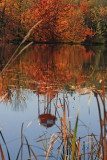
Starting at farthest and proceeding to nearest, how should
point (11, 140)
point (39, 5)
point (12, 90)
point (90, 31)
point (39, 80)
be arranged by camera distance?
point (90, 31) → point (39, 5) → point (39, 80) → point (12, 90) → point (11, 140)

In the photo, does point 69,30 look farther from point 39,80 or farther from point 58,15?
point 39,80

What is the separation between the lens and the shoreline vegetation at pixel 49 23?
26562mm

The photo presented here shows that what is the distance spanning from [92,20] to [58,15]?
17.9 feet

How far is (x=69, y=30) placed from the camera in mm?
29938

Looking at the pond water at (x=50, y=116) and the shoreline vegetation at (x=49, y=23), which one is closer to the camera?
the pond water at (x=50, y=116)

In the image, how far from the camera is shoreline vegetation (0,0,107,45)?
87.1 ft

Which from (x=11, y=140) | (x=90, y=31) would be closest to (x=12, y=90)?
(x=11, y=140)

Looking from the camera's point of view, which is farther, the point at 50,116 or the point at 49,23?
the point at 49,23

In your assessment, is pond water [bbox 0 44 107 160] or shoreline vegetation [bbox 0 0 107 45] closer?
pond water [bbox 0 44 107 160]

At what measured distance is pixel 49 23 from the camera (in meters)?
28.7

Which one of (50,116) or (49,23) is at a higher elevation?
(49,23)

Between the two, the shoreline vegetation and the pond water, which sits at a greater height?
the shoreline vegetation

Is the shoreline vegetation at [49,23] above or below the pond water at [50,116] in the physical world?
above

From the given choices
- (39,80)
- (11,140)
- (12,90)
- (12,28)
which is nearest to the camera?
(11,140)
